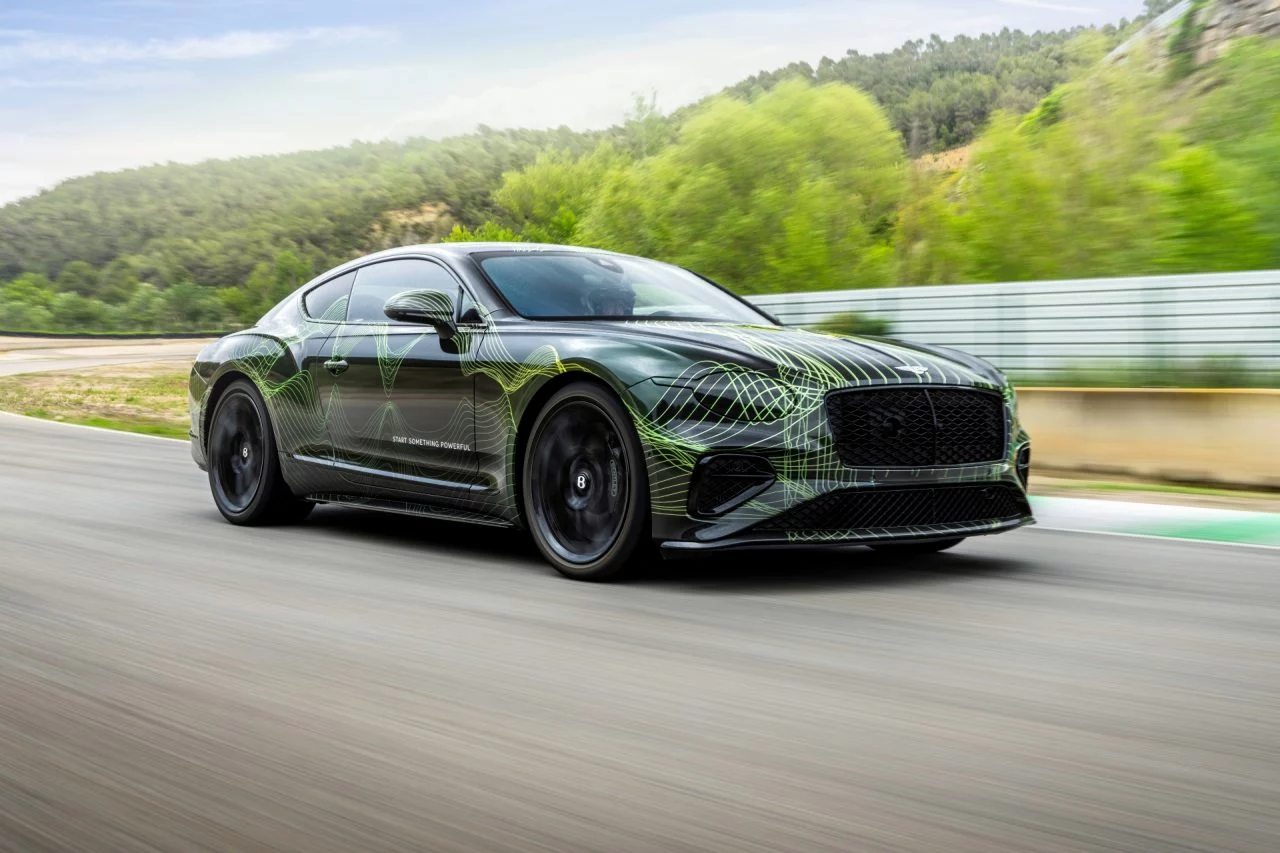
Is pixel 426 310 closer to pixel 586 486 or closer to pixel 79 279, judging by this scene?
pixel 586 486

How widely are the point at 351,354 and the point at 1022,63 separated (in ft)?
374

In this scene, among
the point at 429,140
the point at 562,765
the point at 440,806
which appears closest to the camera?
the point at 440,806

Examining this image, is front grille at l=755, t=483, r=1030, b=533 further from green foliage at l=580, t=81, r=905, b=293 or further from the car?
green foliage at l=580, t=81, r=905, b=293

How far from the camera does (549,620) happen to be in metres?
5.56

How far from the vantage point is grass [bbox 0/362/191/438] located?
20469 millimetres

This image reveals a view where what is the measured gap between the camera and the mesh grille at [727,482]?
19.5ft

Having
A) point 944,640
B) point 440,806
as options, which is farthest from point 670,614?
point 440,806

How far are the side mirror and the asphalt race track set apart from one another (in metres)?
1.10

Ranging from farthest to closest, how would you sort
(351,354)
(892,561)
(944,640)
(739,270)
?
(739,270) < (351,354) < (892,561) < (944,640)

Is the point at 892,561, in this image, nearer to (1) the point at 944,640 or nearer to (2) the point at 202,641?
(1) the point at 944,640

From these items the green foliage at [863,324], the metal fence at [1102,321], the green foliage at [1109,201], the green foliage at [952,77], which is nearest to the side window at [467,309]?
the metal fence at [1102,321]

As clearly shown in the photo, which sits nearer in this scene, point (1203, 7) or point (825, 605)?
point (825, 605)

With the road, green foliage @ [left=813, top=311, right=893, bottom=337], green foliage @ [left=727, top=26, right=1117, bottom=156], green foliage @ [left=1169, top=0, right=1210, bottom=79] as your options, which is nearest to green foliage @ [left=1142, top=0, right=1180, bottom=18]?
green foliage @ [left=727, top=26, right=1117, bottom=156]

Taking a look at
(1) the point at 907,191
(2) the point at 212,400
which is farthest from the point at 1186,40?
(2) the point at 212,400
